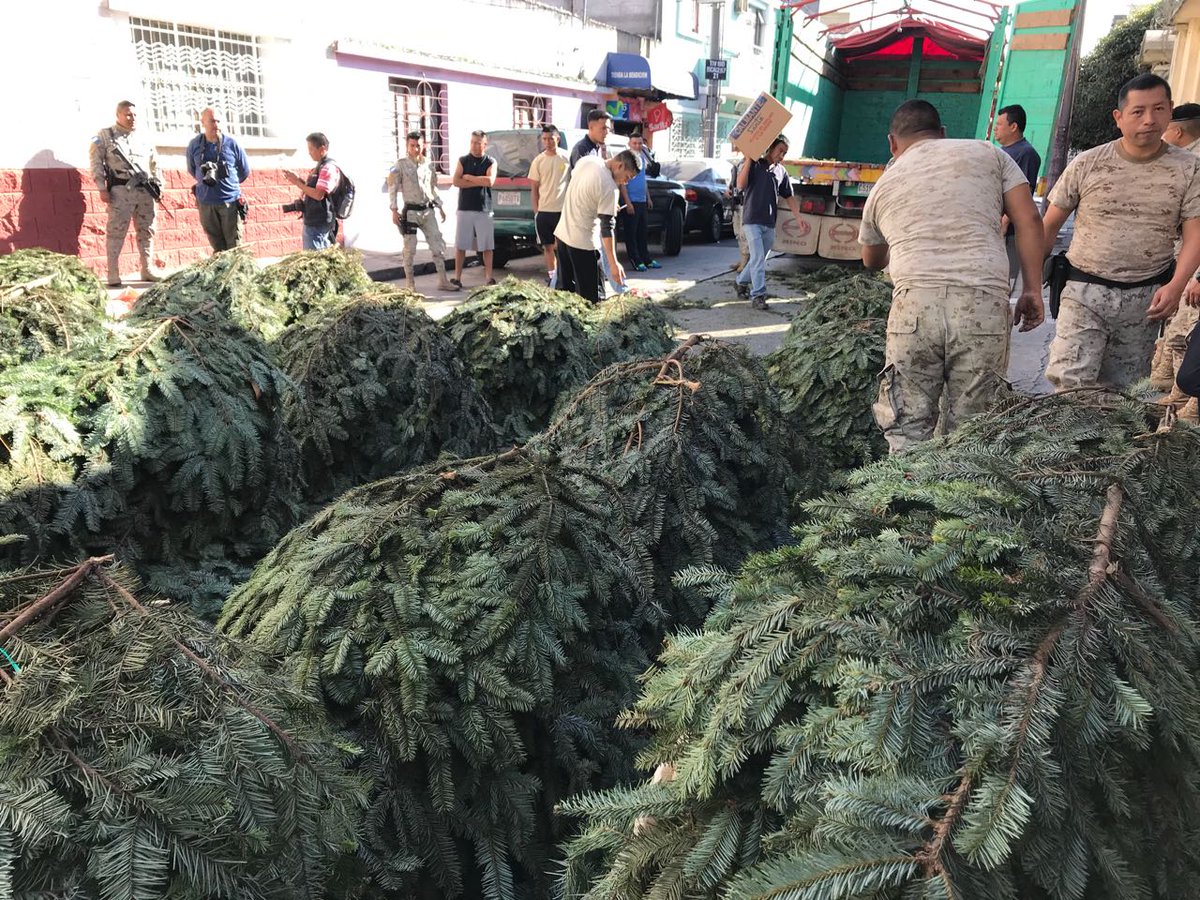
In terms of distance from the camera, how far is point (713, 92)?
98.2 ft

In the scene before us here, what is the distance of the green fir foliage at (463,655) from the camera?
2105mm

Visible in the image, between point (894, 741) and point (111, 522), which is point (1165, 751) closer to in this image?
point (894, 741)

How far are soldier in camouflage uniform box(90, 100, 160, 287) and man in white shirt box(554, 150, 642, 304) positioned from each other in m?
5.85

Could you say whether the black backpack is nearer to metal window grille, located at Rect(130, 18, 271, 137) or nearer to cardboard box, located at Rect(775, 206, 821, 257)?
metal window grille, located at Rect(130, 18, 271, 137)

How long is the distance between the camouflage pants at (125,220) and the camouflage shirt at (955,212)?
31.4 feet

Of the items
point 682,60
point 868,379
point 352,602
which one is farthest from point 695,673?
point 682,60

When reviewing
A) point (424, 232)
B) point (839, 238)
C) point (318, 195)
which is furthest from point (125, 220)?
point (839, 238)

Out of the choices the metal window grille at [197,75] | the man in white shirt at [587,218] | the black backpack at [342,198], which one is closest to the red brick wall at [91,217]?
the metal window grille at [197,75]

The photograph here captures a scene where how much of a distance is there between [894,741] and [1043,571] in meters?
0.46

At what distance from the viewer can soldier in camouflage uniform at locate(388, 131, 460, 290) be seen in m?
10.9

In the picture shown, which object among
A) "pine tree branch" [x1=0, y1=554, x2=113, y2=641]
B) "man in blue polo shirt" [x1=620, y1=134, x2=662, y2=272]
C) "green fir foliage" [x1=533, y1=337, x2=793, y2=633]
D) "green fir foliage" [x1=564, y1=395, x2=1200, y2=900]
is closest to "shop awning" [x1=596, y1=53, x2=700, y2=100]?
"man in blue polo shirt" [x1=620, y1=134, x2=662, y2=272]

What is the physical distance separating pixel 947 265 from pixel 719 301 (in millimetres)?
7398

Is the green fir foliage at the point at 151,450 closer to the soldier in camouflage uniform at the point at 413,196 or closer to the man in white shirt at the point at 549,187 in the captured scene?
the man in white shirt at the point at 549,187

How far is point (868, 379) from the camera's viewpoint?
4984mm
